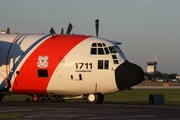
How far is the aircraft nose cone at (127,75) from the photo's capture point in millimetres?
32000

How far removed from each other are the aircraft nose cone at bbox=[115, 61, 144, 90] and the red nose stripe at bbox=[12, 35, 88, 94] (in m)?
3.72

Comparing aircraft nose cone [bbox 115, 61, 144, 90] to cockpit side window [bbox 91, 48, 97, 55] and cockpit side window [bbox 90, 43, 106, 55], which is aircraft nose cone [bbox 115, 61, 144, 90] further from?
cockpit side window [bbox 91, 48, 97, 55]

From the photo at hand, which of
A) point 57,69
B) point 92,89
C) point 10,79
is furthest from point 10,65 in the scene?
point 92,89

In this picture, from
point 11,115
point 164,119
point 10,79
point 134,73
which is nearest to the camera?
point 164,119

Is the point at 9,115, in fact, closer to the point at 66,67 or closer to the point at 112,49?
the point at 66,67

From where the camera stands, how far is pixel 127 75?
31.9 m

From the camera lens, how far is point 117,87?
3247 cm

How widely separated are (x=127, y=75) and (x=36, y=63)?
630 cm

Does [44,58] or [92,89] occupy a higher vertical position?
[44,58]

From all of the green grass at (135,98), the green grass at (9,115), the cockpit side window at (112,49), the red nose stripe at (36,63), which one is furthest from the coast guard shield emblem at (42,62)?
the green grass at (135,98)

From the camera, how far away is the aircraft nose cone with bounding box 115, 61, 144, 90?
32.0 m

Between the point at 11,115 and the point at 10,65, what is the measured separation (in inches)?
395

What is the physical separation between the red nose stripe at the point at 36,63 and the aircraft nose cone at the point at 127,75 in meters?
3.72

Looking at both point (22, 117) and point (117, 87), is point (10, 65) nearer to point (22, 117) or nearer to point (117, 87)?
point (117, 87)
